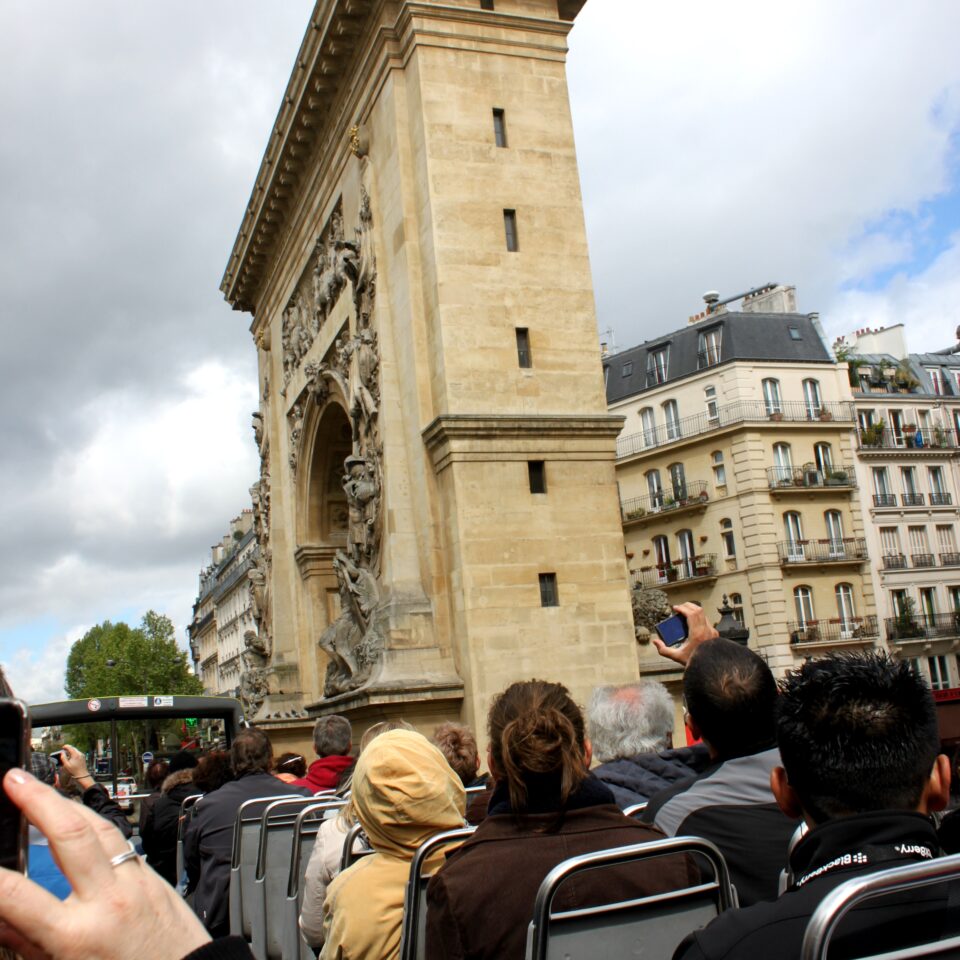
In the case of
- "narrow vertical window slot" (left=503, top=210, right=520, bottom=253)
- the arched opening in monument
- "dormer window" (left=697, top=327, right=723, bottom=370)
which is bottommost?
the arched opening in monument

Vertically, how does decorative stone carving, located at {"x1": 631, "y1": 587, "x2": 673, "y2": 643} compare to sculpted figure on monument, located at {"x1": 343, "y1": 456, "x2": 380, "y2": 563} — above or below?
below

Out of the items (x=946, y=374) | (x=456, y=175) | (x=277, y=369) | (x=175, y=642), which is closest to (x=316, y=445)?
(x=277, y=369)

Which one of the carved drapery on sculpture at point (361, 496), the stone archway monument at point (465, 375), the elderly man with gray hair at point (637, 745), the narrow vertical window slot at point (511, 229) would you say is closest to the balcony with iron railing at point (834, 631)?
the carved drapery on sculpture at point (361, 496)

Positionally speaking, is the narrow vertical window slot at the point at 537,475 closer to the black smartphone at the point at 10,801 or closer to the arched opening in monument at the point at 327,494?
the arched opening in monument at the point at 327,494

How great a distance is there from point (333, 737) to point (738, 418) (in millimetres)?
34854

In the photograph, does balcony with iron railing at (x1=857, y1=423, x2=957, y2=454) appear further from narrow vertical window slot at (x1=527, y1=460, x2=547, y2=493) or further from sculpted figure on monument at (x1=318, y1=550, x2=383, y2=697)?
narrow vertical window slot at (x1=527, y1=460, x2=547, y2=493)

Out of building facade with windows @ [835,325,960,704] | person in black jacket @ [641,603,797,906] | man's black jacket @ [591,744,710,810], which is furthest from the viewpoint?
building facade with windows @ [835,325,960,704]

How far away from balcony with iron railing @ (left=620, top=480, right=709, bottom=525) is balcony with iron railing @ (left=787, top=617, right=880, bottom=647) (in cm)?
578

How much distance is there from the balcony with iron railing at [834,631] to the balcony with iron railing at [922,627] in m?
0.88

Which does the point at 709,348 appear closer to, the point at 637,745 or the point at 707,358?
Result: the point at 707,358

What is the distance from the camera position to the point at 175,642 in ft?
246

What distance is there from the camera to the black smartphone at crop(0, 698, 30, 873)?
113cm

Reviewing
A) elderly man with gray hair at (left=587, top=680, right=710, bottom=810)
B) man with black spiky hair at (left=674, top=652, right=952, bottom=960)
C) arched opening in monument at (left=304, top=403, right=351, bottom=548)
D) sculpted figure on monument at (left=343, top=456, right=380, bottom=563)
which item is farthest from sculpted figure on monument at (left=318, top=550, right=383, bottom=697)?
man with black spiky hair at (left=674, top=652, right=952, bottom=960)

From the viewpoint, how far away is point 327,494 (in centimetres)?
2617
